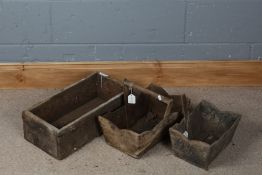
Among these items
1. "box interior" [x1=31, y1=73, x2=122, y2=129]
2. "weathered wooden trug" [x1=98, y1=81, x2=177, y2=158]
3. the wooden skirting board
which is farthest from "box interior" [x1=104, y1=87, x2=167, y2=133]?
the wooden skirting board

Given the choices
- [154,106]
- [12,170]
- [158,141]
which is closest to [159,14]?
[154,106]

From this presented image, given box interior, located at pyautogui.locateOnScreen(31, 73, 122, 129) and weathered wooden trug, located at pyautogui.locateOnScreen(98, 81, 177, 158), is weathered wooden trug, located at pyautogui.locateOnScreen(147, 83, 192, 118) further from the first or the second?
box interior, located at pyautogui.locateOnScreen(31, 73, 122, 129)

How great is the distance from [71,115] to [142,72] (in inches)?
16.9

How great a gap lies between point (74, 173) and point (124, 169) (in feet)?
0.66

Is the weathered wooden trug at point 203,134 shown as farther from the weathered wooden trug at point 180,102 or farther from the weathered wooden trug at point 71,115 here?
the weathered wooden trug at point 71,115

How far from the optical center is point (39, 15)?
236cm

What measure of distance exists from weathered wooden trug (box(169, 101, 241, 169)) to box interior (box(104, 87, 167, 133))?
0.54 feet

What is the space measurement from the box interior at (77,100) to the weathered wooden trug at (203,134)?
1.26ft

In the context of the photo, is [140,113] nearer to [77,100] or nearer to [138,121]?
[138,121]

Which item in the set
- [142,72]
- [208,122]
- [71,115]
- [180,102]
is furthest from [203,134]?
[71,115]

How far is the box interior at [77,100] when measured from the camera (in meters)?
2.24

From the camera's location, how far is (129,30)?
242cm

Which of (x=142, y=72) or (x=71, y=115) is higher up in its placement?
(x=142, y=72)

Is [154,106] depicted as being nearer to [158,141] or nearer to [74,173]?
[158,141]
